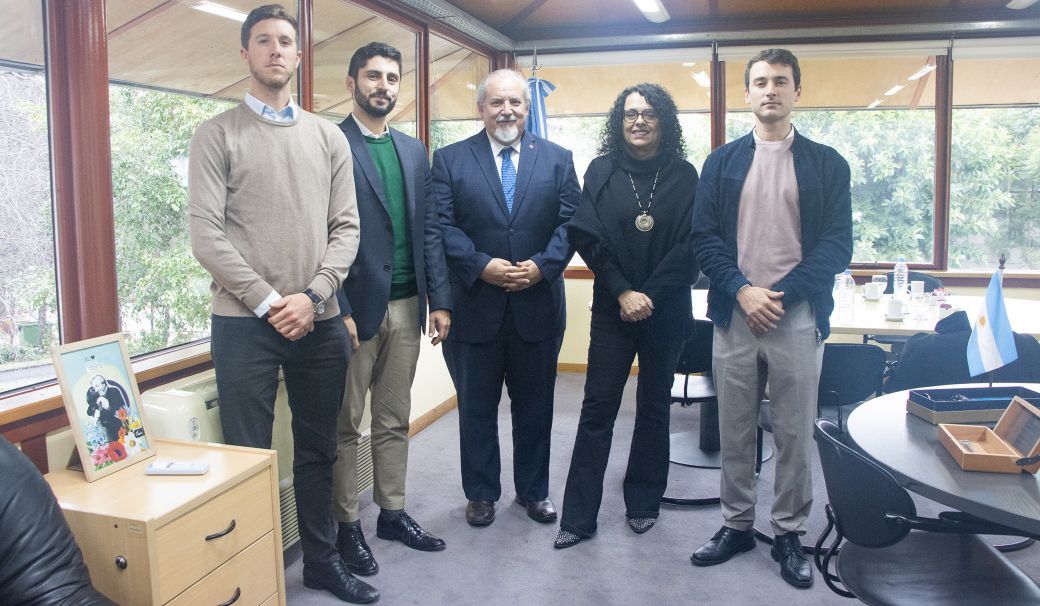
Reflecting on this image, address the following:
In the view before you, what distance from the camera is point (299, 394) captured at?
8.19ft

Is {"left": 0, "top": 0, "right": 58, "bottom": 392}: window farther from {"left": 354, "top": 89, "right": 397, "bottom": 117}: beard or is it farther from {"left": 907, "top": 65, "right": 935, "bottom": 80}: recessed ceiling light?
{"left": 907, "top": 65, "right": 935, "bottom": 80}: recessed ceiling light

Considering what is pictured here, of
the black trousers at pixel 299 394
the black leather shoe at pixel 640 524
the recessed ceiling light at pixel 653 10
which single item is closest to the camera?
the black trousers at pixel 299 394

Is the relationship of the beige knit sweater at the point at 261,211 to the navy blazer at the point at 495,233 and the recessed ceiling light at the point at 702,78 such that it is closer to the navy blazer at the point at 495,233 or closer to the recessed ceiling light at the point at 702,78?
the navy blazer at the point at 495,233

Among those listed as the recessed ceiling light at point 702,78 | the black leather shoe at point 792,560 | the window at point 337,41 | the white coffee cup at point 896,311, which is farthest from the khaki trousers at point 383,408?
the recessed ceiling light at point 702,78

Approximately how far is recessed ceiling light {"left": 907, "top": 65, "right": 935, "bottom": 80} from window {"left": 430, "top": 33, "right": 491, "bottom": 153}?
10.1 feet

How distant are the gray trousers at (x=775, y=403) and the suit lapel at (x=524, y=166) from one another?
878mm

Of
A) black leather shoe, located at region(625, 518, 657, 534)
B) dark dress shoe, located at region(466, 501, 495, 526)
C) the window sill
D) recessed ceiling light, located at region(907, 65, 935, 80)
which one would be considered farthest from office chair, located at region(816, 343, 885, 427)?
recessed ceiling light, located at region(907, 65, 935, 80)

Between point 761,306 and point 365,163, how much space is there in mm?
1416

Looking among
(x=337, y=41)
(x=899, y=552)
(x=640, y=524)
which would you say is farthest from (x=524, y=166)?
(x=899, y=552)

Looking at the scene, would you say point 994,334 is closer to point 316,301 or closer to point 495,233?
point 495,233

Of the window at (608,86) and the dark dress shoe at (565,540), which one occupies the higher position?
the window at (608,86)

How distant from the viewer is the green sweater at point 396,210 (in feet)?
9.19

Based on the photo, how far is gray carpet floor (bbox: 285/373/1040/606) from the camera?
8.59ft

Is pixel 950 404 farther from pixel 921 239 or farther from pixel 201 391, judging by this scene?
pixel 921 239
